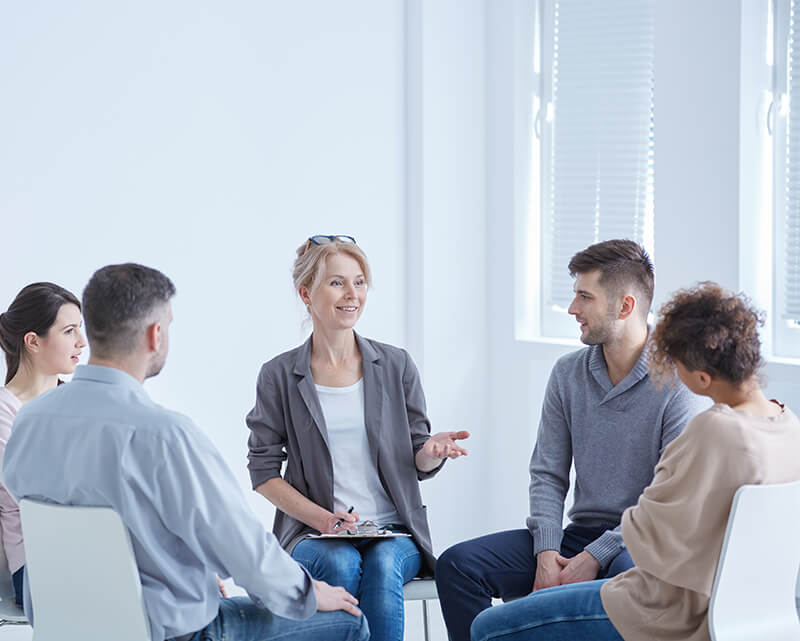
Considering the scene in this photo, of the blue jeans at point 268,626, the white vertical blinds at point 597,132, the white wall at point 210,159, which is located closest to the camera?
the blue jeans at point 268,626

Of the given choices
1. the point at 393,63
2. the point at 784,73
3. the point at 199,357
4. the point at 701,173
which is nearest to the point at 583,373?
the point at 701,173

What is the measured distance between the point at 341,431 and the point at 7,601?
97 centimetres

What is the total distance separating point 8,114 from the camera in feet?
10.2

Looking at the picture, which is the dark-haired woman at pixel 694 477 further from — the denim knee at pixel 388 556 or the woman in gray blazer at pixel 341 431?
the woman in gray blazer at pixel 341 431

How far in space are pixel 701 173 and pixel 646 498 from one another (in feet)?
5.02

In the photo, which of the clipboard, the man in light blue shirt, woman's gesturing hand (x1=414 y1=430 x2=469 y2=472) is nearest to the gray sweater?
woman's gesturing hand (x1=414 y1=430 x2=469 y2=472)

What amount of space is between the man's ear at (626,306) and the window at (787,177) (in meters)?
0.71

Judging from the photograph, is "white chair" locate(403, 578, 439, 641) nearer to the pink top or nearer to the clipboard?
the clipboard

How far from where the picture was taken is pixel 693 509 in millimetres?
1729

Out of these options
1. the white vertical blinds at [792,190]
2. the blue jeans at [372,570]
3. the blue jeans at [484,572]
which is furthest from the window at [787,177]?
the blue jeans at [372,570]

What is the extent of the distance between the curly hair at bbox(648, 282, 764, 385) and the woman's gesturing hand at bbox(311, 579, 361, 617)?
0.86m

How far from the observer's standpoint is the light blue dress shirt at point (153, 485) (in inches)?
68.6

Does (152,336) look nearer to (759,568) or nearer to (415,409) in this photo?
(415,409)

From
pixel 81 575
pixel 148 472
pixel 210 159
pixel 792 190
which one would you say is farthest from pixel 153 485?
pixel 792 190
